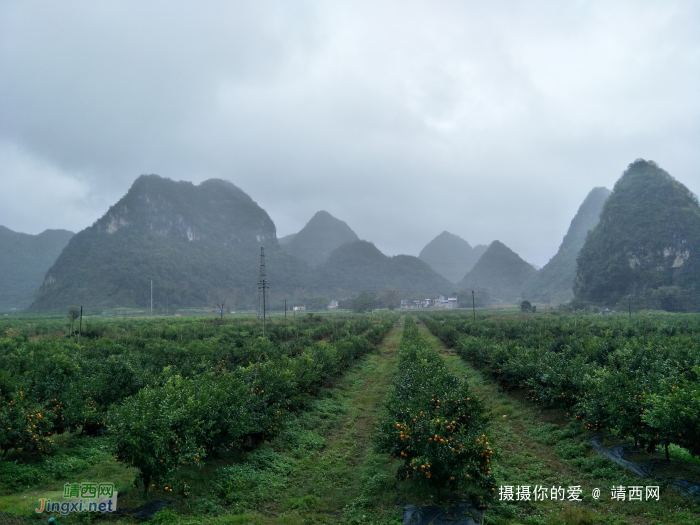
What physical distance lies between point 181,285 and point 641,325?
8860 centimetres

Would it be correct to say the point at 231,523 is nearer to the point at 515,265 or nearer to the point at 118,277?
the point at 118,277

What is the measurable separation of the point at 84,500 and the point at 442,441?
5810mm

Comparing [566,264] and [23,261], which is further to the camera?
[566,264]

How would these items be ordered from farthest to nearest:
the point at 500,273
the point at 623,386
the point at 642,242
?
the point at 500,273 → the point at 642,242 → the point at 623,386

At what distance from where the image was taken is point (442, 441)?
20.7 feet

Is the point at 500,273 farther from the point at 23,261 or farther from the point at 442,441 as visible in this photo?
the point at 442,441

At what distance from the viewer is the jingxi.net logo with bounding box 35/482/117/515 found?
638 centimetres

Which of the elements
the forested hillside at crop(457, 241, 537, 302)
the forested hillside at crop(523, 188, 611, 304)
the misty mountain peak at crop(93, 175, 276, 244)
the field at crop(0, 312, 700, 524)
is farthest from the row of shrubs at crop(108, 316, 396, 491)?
the forested hillside at crop(457, 241, 537, 302)

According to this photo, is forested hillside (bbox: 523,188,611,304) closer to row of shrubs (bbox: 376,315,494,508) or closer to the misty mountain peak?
the misty mountain peak

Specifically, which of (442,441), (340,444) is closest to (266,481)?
(340,444)

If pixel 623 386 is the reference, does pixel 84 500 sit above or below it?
below

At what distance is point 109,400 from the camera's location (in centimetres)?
1109

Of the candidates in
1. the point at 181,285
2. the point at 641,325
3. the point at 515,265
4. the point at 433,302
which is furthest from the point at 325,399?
the point at 515,265

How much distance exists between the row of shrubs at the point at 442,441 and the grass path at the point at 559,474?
684 millimetres
